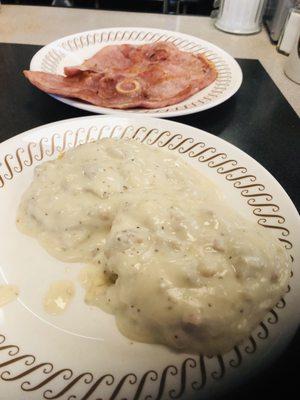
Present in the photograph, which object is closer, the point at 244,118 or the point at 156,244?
the point at 156,244

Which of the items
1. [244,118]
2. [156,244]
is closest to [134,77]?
[244,118]

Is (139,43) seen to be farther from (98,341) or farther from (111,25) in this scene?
(98,341)

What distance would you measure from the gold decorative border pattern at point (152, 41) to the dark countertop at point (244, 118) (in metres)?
0.07

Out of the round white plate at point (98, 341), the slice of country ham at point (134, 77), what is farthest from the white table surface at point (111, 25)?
the round white plate at point (98, 341)

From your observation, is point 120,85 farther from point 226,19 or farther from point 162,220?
point 226,19

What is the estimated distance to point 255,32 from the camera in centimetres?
252

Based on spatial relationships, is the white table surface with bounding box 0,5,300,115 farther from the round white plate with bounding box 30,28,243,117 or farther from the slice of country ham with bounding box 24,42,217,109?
the slice of country ham with bounding box 24,42,217,109

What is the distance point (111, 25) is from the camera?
254 cm

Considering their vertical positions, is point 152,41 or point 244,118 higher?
point 152,41

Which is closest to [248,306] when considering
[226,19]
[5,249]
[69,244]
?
[69,244]

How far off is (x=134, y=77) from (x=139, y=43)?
0.56 m

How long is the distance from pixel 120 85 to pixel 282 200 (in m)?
0.95

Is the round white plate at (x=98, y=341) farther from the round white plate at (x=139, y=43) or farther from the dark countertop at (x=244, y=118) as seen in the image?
the round white plate at (x=139, y=43)

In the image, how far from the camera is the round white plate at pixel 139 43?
142 centimetres
